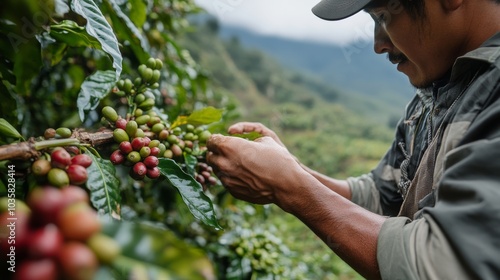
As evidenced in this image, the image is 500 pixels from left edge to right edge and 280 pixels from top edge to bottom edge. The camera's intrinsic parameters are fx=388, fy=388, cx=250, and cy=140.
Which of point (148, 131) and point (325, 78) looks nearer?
point (148, 131)

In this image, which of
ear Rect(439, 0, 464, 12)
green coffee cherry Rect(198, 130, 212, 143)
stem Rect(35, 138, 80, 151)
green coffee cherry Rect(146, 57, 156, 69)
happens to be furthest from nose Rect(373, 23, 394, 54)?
stem Rect(35, 138, 80, 151)

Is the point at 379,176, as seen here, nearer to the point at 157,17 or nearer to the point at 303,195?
the point at 303,195

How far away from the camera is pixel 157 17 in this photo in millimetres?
2680

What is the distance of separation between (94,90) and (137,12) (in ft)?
1.90

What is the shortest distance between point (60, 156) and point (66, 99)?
1.67 meters

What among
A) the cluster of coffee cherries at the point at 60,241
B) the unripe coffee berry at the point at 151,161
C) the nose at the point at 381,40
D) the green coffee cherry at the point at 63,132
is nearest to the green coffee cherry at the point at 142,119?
the unripe coffee berry at the point at 151,161

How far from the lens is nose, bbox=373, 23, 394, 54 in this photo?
1.76 m

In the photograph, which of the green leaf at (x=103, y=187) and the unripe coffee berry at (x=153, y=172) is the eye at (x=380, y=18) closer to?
the unripe coffee berry at (x=153, y=172)

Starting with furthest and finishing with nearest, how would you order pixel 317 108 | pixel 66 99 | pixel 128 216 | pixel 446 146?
1. pixel 317 108
2. pixel 66 99
3. pixel 128 216
4. pixel 446 146

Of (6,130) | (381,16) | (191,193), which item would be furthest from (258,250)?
(6,130)

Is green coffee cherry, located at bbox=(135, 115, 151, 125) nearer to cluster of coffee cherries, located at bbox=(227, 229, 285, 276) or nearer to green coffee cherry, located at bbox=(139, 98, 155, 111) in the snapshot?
green coffee cherry, located at bbox=(139, 98, 155, 111)

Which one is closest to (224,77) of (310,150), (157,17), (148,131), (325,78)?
(310,150)

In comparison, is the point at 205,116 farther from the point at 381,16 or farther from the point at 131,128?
the point at 381,16

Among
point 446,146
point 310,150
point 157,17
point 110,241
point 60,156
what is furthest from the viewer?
point 310,150
